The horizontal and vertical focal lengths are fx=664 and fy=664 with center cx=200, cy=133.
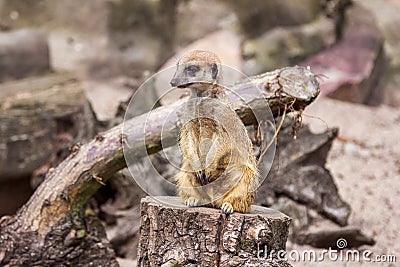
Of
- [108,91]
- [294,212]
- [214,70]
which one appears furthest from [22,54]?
[214,70]

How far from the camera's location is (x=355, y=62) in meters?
6.86

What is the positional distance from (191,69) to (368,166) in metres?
3.15

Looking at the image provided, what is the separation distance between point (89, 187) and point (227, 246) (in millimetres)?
1130

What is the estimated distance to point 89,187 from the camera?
346 centimetres

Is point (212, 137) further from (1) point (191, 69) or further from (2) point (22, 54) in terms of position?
(2) point (22, 54)

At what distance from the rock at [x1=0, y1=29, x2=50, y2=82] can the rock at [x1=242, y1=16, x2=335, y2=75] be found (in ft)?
6.65

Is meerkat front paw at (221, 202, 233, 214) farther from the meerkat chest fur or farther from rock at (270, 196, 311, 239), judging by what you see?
rock at (270, 196, 311, 239)

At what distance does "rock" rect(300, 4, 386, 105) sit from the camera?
6.67 metres

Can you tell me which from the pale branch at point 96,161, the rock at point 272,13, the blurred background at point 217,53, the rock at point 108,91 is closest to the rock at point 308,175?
the blurred background at point 217,53

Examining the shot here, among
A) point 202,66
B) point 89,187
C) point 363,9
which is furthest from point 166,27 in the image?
point 202,66

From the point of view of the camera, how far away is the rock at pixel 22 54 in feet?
19.6

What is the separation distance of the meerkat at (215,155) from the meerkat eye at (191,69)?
0.10 meters

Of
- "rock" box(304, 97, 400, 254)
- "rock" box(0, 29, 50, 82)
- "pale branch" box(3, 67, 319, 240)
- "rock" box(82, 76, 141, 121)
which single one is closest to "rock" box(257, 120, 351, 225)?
"rock" box(304, 97, 400, 254)

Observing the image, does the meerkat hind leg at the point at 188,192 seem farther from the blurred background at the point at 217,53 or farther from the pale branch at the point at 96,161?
the blurred background at the point at 217,53
